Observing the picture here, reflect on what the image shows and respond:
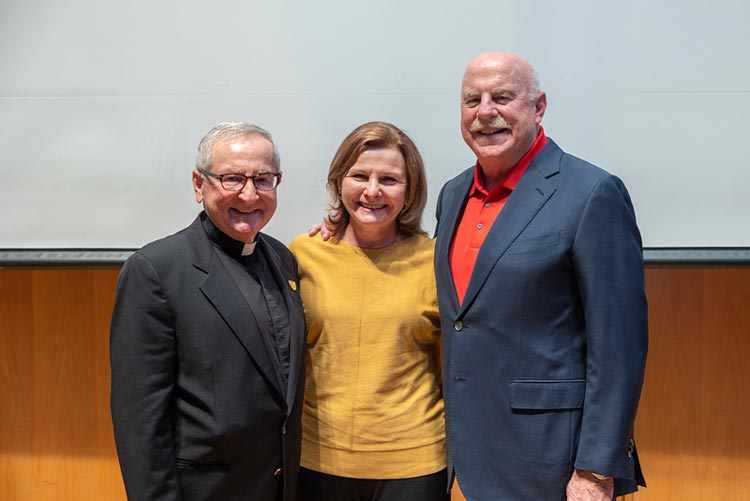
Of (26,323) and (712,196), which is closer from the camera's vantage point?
(712,196)

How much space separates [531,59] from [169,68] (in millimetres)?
1052

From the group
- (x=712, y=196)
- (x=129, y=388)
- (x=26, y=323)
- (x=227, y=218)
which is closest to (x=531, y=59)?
(x=712, y=196)

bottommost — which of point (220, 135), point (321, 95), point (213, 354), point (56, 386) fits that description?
point (56, 386)

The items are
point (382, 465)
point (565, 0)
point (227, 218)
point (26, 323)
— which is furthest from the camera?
point (26, 323)

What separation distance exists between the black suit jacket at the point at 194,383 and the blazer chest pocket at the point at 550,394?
465 mm

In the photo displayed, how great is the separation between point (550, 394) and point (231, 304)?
67cm

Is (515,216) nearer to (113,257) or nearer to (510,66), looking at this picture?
(510,66)

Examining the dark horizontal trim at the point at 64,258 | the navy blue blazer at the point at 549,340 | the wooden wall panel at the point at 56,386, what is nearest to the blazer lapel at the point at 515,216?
the navy blue blazer at the point at 549,340

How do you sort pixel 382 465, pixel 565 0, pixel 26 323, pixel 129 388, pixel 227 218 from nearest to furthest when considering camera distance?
pixel 129 388, pixel 227 218, pixel 382 465, pixel 565 0, pixel 26 323

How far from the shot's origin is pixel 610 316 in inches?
55.2

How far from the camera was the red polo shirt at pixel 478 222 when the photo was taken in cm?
157

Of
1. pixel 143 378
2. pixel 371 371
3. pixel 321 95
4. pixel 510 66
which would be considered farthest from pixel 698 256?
pixel 143 378

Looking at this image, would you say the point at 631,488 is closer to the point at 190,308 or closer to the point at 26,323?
the point at 190,308

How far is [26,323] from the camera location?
247 cm
